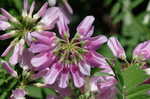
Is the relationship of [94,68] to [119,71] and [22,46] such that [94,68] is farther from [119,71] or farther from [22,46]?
[22,46]

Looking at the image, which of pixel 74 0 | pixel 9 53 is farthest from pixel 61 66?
pixel 74 0

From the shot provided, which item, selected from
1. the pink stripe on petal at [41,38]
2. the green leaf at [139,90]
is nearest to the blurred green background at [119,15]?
the pink stripe on petal at [41,38]

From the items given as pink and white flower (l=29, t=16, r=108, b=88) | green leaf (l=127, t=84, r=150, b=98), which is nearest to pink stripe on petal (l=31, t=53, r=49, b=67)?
pink and white flower (l=29, t=16, r=108, b=88)

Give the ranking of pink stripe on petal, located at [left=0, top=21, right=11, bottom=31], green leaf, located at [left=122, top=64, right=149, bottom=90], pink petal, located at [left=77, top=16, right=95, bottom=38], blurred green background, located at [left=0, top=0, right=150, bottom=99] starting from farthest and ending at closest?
blurred green background, located at [left=0, top=0, right=150, bottom=99] < pink stripe on petal, located at [left=0, top=21, right=11, bottom=31] < pink petal, located at [left=77, top=16, right=95, bottom=38] < green leaf, located at [left=122, top=64, right=149, bottom=90]

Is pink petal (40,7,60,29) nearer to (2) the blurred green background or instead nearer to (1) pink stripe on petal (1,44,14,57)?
(1) pink stripe on petal (1,44,14,57)

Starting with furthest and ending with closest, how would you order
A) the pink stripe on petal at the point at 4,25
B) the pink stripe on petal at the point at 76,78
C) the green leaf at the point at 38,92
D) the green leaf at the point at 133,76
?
the green leaf at the point at 38,92 → the pink stripe on petal at the point at 4,25 → the pink stripe on petal at the point at 76,78 → the green leaf at the point at 133,76

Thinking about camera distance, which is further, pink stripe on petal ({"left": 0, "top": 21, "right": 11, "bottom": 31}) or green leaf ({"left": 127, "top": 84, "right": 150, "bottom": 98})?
pink stripe on petal ({"left": 0, "top": 21, "right": 11, "bottom": 31})

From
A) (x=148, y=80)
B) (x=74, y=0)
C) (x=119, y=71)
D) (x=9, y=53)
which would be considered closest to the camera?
(x=119, y=71)

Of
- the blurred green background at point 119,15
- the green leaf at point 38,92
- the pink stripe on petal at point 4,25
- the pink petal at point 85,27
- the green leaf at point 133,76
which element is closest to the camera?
the green leaf at point 133,76

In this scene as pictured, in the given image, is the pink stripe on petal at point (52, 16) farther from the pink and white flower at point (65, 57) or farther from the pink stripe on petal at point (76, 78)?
the pink stripe on petal at point (76, 78)
